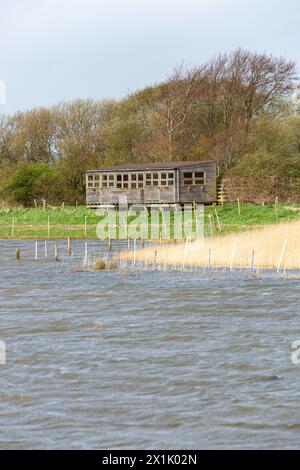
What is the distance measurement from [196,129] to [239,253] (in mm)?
44840

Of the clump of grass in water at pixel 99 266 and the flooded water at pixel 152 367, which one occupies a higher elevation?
the clump of grass in water at pixel 99 266

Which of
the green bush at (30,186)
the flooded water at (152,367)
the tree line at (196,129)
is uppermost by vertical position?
the tree line at (196,129)

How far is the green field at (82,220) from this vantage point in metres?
57.4

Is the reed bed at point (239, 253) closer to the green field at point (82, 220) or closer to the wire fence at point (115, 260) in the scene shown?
the wire fence at point (115, 260)

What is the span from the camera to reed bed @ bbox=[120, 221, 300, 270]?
3634 cm

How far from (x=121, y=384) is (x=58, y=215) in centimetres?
5122

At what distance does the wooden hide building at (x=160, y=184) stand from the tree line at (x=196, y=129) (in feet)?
13.8

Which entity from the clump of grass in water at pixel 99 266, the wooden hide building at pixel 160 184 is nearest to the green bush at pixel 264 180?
the wooden hide building at pixel 160 184

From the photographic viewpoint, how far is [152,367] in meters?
19.1

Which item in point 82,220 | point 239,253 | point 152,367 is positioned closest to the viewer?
point 152,367

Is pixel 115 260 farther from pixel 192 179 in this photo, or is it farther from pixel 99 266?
pixel 192 179

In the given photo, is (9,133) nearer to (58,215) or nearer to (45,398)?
(58,215)

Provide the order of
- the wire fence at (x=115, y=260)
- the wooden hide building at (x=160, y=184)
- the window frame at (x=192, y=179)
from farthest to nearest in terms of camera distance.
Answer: the window frame at (x=192, y=179) < the wooden hide building at (x=160, y=184) < the wire fence at (x=115, y=260)

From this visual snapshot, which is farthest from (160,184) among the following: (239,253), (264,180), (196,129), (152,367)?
(152,367)
